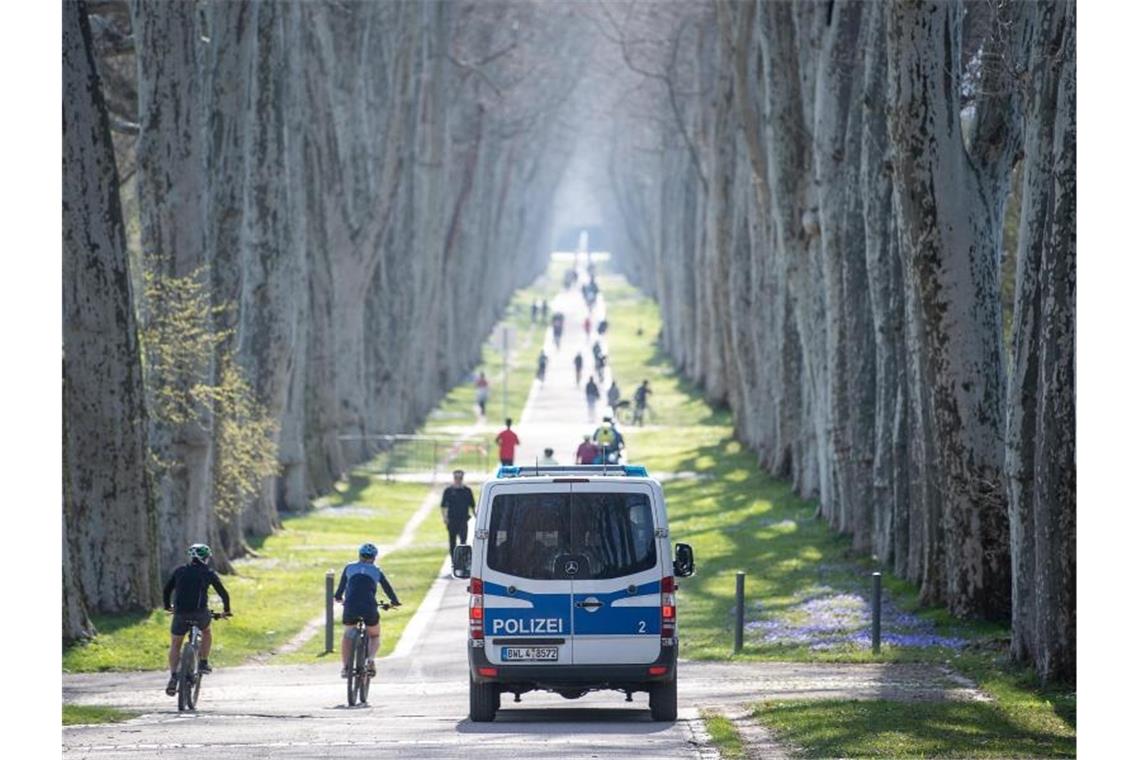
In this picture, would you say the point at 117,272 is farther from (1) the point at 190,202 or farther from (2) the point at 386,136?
(2) the point at 386,136

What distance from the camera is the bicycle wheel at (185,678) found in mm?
19828

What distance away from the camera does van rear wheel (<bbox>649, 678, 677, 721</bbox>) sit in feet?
60.1

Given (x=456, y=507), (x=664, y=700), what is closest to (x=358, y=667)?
(x=664, y=700)

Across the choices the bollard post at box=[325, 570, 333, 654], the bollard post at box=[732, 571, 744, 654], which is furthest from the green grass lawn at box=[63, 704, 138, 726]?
the bollard post at box=[732, 571, 744, 654]

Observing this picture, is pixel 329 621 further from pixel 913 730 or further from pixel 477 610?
pixel 913 730

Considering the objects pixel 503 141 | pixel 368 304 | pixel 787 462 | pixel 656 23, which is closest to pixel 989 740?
pixel 787 462

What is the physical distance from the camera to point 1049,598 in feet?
64.9

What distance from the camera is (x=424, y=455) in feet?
187

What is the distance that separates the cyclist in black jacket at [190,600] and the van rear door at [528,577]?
3.01m

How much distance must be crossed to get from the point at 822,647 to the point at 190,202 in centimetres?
1013

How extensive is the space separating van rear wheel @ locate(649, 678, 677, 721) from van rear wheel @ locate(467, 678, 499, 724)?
1.25m

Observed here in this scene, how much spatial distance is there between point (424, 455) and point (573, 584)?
39071mm

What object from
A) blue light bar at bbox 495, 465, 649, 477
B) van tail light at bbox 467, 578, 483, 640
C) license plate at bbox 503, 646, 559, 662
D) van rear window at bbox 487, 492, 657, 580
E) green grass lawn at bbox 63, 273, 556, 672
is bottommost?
green grass lawn at bbox 63, 273, 556, 672

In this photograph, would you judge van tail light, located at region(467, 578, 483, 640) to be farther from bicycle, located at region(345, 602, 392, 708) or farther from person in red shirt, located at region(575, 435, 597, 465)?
person in red shirt, located at region(575, 435, 597, 465)
